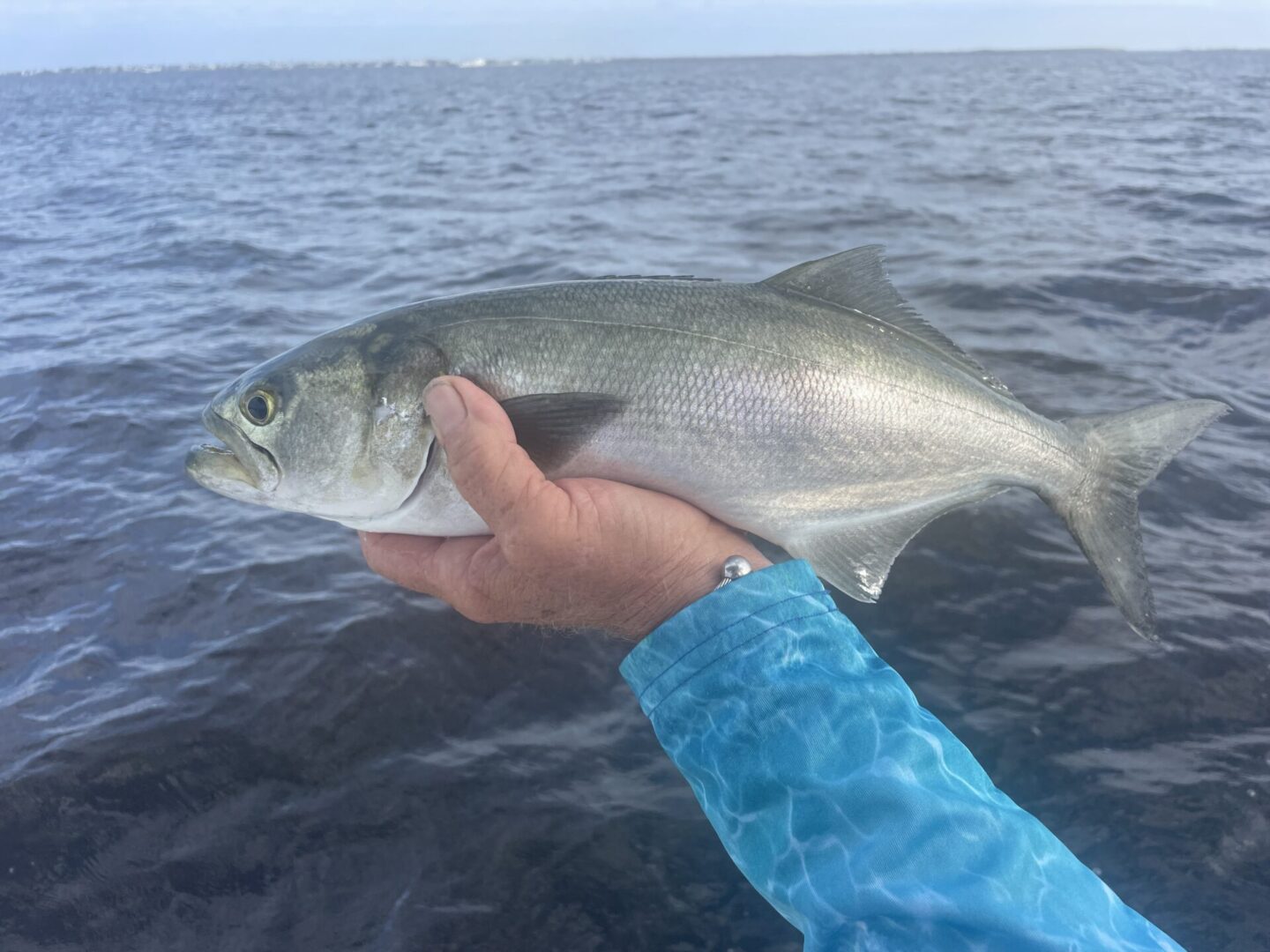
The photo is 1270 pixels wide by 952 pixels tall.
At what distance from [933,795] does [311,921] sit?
2.94m

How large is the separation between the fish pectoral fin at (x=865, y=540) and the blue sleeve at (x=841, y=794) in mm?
926

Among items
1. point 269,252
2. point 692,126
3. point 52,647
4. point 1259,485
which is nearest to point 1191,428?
point 1259,485

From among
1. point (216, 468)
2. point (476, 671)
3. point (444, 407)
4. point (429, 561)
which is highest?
point (444, 407)

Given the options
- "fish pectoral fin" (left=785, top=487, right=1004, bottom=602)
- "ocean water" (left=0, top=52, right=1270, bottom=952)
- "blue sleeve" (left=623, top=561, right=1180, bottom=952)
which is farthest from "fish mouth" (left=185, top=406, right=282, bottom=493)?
"fish pectoral fin" (left=785, top=487, right=1004, bottom=602)

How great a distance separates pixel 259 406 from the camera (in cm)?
298

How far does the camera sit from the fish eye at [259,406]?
117 inches

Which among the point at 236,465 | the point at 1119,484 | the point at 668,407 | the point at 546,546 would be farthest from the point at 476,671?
the point at 1119,484

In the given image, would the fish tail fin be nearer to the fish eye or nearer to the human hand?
the human hand

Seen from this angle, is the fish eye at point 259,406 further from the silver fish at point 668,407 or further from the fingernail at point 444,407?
the fingernail at point 444,407

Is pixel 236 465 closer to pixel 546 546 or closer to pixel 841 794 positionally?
pixel 546 546

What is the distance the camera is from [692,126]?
3384 centimetres

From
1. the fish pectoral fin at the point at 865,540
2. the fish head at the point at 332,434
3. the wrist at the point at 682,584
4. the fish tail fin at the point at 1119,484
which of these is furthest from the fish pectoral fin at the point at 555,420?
the fish tail fin at the point at 1119,484

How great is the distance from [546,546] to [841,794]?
120 cm

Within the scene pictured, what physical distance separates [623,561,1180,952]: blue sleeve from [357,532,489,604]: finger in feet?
2.86
